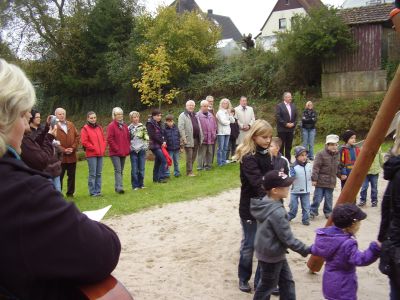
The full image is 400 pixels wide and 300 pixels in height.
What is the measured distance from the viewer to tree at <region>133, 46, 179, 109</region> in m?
25.0

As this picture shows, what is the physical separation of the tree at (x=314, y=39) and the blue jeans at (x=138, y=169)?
445 inches

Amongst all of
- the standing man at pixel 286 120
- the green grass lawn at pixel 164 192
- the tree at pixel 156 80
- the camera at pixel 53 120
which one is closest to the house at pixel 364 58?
the standing man at pixel 286 120

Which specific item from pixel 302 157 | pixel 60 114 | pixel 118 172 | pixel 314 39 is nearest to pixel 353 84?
pixel 314 39

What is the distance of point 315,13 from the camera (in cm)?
1880

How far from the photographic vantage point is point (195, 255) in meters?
6.07

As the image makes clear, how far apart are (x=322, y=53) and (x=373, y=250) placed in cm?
1758

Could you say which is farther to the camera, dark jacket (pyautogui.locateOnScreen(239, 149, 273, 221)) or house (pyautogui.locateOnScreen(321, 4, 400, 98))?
house (pyautogui.locateOnScreen(321, 4, 400, 98))

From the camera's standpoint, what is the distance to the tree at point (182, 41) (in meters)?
25.8

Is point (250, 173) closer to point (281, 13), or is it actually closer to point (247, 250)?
point (247, 250)

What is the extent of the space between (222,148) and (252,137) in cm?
837

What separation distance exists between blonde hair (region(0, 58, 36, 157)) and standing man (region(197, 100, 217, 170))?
35.7 ft

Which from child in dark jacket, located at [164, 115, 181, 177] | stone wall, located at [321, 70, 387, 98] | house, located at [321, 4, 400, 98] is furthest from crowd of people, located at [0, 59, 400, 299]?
house, located at [321, 4, 400, 98]

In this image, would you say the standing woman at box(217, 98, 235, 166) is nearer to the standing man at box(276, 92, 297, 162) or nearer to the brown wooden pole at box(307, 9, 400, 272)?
the standing man at box(276, 92, 297, 162)

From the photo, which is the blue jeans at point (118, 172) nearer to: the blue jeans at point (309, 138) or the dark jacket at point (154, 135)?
the dark jacket at point (154, 135)
